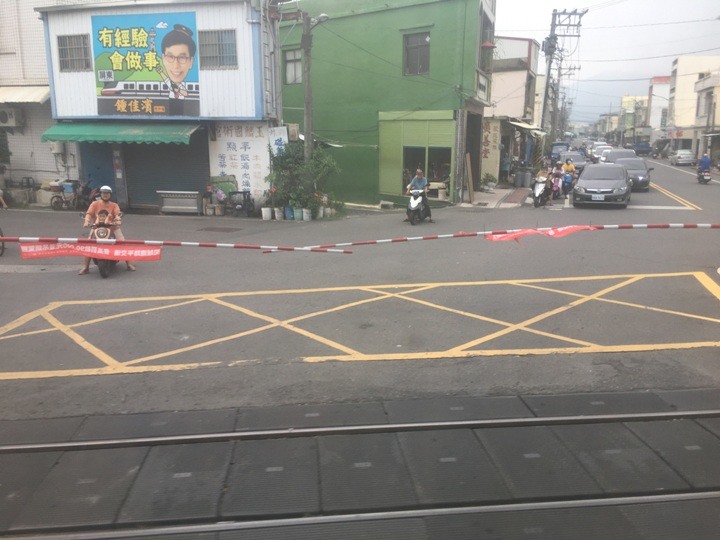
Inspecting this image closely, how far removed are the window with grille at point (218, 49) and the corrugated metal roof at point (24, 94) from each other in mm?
6269

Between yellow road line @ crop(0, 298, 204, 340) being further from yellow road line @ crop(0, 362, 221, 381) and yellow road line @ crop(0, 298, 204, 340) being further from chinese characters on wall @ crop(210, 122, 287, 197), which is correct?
chinese characters on wall @ crop(210, 122, 287, 197)

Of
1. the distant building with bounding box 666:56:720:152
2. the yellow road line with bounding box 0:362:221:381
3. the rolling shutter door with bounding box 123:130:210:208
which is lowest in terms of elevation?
the yellow road line with bounding box 0:362:221:381

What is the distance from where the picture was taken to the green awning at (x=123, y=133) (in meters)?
18.9

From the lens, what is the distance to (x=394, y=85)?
73.9 feet

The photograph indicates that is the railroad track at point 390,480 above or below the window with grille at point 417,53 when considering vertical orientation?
below

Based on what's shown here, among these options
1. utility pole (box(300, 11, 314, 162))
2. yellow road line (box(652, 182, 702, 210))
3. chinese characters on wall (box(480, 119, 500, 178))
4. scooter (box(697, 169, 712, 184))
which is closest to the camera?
utility pole (box(300, 11, 314, 162))

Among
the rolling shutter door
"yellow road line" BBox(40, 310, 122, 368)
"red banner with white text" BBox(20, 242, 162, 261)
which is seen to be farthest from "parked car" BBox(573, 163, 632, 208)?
"yellow road line" BBox(40, 310, 122, 368)

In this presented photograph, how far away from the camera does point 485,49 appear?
23891 mm

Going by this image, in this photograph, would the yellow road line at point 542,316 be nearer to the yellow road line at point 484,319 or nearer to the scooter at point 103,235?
the yellow road line at point 484,319

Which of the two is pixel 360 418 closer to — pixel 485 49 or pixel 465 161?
pixel 465 161

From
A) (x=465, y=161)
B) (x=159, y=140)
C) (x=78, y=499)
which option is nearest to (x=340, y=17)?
(x=465, y=161)

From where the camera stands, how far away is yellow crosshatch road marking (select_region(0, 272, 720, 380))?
21.5 feet

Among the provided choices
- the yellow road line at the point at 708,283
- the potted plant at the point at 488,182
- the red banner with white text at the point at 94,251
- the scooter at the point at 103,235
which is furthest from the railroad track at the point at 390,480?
the potted plant at the point at 488,182

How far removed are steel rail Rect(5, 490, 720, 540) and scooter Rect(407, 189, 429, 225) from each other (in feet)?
44.6
